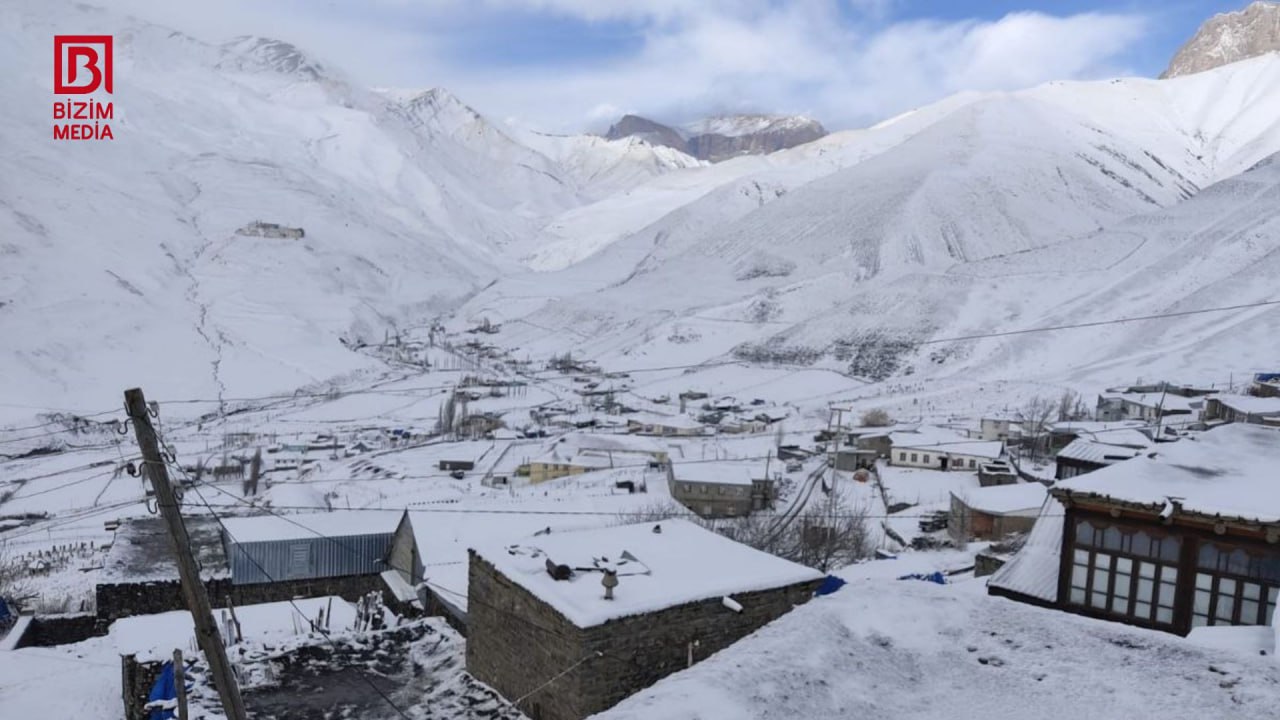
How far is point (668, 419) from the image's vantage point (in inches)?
1988

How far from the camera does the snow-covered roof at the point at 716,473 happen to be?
98.9 ft

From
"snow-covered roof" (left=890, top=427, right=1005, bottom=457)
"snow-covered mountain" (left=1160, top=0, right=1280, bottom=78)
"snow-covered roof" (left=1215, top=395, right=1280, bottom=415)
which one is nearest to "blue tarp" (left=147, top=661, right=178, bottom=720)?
"snow-covered roof" (left=890, top=427, right=1005, bottom=457)

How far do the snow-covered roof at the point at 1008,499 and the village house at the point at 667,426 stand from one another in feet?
78.5

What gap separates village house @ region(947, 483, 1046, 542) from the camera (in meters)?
22.2

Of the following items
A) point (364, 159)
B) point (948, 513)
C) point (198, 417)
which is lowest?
point (198, 417)

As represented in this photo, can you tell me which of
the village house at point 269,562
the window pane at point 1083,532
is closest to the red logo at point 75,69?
the village house at point 269,562

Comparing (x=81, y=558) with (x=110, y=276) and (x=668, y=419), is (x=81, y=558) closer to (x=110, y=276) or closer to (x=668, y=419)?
(x=668, y=419)

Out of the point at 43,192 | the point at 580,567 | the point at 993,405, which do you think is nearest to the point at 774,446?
the point at 993,405

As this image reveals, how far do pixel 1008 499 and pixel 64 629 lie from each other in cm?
2207

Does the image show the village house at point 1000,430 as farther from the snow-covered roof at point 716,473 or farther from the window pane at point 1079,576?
the window pane at point 1079,576

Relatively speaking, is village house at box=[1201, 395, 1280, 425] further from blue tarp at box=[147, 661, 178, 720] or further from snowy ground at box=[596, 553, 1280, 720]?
blue tarp at box=[147, 661, 178, 720]

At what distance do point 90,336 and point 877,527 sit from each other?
2434 inches

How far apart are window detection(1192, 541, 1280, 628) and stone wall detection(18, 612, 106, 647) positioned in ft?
61.1

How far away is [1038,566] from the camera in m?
9.79
